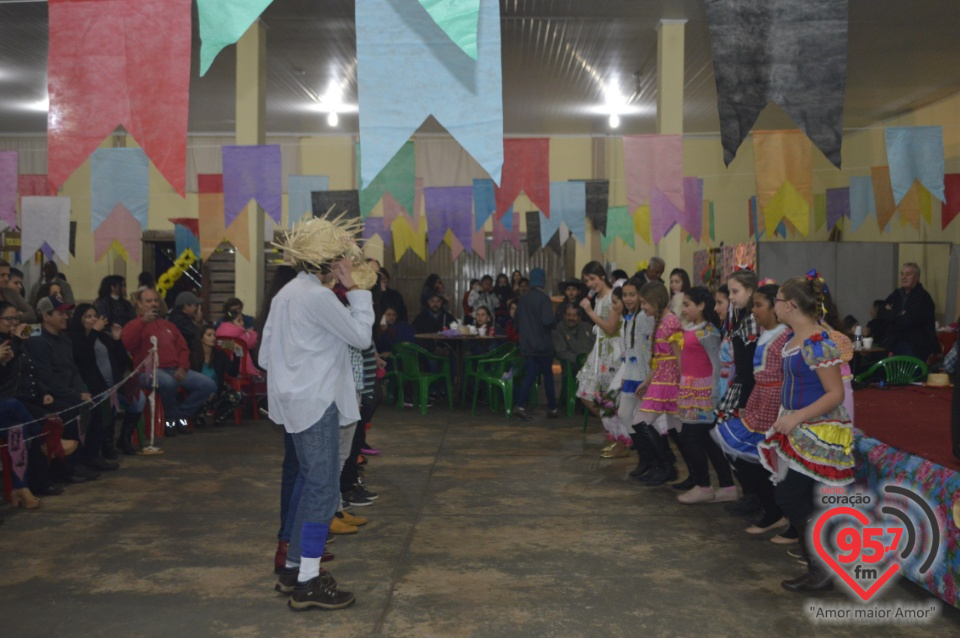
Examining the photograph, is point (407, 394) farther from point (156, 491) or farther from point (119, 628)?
point (119, 628)

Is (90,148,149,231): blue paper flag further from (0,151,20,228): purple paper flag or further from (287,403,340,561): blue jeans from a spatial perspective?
(287,403,340,561): blue jeans

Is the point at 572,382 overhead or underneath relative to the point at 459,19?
underneath

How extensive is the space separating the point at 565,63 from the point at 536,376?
4.83m

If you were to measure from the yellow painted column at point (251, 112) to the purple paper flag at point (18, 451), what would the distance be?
444 cm

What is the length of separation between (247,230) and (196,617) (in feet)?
19.0

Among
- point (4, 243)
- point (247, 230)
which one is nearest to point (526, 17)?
point (247, 230)

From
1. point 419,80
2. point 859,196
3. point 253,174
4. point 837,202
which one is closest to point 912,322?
point 859,196

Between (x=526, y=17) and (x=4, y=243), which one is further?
(x=4, y=243)

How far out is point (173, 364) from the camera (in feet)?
24.2

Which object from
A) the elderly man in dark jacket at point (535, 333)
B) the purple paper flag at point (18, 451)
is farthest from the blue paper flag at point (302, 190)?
the purple paper flag at point (18, 451)

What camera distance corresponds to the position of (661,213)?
7773 millimetres

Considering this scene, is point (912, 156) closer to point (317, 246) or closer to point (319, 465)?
point (317, 246)

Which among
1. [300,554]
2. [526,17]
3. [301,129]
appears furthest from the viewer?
[301,129]

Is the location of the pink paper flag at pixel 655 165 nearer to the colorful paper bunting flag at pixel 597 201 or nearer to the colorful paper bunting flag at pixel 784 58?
the colorful paper bunting flag at pixel 597 201
